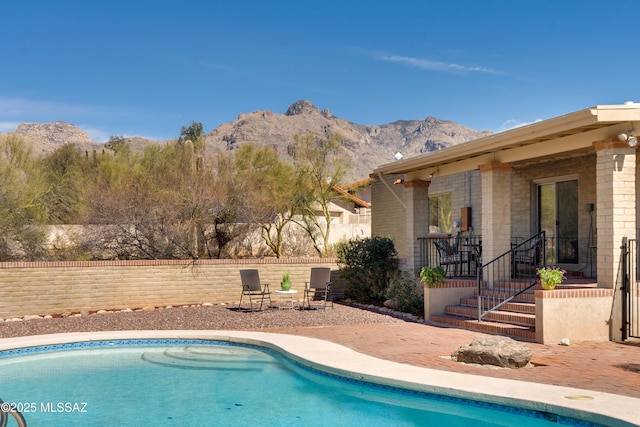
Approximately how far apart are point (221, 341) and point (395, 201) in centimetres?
1069

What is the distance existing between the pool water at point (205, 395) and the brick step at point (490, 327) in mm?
3981

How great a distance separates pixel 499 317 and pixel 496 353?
3.41 metres

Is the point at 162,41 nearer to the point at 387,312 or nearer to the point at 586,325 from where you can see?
the point at 387,312

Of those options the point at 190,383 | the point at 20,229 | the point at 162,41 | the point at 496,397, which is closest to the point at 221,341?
the point at 190,383

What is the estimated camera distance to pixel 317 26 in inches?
2013

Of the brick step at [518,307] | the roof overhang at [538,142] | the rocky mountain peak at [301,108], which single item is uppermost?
the rocky mountain peak at [301,108]

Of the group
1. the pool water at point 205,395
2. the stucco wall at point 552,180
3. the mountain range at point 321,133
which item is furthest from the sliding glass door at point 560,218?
the mountain range at point 321,133

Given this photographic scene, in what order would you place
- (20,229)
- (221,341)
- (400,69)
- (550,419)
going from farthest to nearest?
1. (400,69)
2. (20,229)
3. (221,341)
4. (550,419)

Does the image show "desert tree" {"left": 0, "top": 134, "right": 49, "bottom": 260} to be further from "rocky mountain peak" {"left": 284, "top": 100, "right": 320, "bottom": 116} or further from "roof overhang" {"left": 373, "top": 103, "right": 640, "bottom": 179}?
"rocky mountain peak" {"left": 284, "top": 100, "right": 320, "bottom": 116}

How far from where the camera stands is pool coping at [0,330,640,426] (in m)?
5.86

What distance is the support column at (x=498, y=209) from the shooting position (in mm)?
12742

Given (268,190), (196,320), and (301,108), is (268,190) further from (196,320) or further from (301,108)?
(301,108)

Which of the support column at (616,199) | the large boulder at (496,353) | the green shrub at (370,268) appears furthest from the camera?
the green shrub at (370,268)

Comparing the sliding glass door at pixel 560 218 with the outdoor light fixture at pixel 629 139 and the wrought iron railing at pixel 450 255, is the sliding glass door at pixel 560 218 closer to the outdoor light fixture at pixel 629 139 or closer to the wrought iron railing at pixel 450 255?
the wrought iron railing at pixel 450 255
